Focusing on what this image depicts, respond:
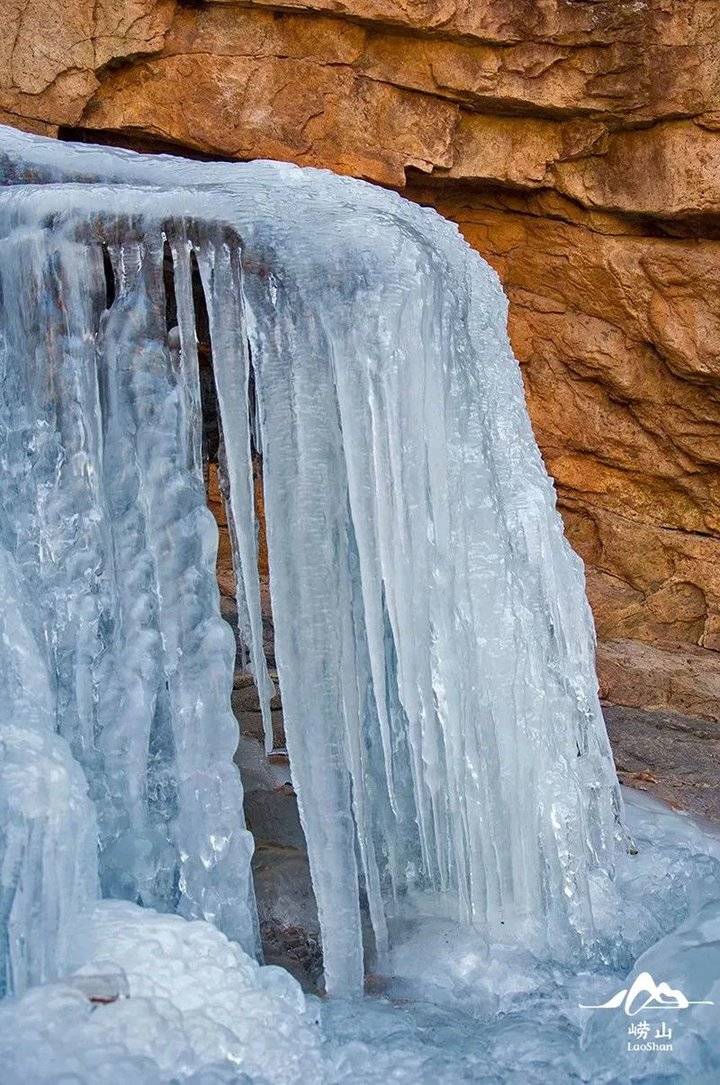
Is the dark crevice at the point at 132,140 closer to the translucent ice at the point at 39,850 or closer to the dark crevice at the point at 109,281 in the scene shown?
the dark crevice at the point at 109,281

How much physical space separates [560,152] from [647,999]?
12.4ft

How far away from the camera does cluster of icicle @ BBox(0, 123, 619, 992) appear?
2.39m

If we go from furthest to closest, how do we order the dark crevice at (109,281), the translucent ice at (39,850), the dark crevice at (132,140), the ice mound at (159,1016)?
the dark crevice at (132,140) < the dark crevice at (109,281) < the translucent ice at (39,850) < the ice mound at (159,1016)

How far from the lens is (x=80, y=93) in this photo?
4523mm

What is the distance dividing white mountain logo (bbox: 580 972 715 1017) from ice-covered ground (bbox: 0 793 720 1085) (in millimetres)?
11

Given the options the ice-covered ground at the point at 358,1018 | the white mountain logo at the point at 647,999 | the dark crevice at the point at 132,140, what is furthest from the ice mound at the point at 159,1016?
the dark crevice at the point at 132,140

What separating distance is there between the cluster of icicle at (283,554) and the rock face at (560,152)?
2.11 meters

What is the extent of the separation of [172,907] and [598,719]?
3.64 ft

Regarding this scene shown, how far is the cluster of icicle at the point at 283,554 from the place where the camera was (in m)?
2.39

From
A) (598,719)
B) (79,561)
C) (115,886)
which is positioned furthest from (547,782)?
(79,561)

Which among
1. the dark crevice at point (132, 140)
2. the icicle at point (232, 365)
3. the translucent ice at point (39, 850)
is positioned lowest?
the translucent ice at point (39, 850)

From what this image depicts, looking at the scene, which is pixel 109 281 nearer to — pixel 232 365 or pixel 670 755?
pixel 232 365

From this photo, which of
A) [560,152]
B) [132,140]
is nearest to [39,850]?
[132,140]

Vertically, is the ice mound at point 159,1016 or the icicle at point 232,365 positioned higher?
the icicle at point 232,365
